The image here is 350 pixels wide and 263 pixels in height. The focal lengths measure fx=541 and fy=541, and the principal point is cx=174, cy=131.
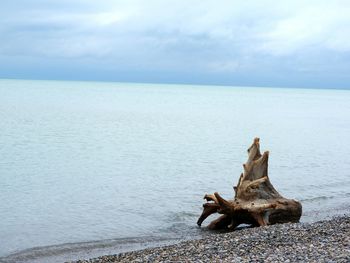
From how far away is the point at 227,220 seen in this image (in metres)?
19.2

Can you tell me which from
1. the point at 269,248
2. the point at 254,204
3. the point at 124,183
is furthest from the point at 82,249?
the point at 124,183

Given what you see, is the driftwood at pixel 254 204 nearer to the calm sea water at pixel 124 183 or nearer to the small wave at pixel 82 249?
the calm sea water at pixel 124 183

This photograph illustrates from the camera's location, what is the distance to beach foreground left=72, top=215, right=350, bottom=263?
40.5 feet

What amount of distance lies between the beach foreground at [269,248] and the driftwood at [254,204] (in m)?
1.69

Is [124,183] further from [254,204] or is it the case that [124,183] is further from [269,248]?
[269,248]

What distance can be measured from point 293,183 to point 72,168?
13.6m

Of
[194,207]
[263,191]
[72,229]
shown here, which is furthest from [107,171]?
[263,191]

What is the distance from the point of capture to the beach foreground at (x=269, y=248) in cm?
1236

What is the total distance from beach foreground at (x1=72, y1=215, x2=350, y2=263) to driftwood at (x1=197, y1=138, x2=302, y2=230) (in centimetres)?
169

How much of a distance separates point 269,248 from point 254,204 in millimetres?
4760

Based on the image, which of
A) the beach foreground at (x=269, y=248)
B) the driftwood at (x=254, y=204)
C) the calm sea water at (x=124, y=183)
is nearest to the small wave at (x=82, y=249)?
the calm sea water at (x=124, y=183)

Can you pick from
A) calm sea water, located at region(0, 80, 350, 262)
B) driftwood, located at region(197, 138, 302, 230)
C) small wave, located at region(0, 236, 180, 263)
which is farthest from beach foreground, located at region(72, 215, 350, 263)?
calm sea water, located at region(0, 80, 350, 262)

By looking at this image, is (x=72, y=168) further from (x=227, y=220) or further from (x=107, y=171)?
(x=227, y=220)

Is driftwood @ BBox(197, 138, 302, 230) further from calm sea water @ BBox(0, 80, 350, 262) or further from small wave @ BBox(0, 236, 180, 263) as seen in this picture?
small wave @ BBox(0, 236, 180, 263)
